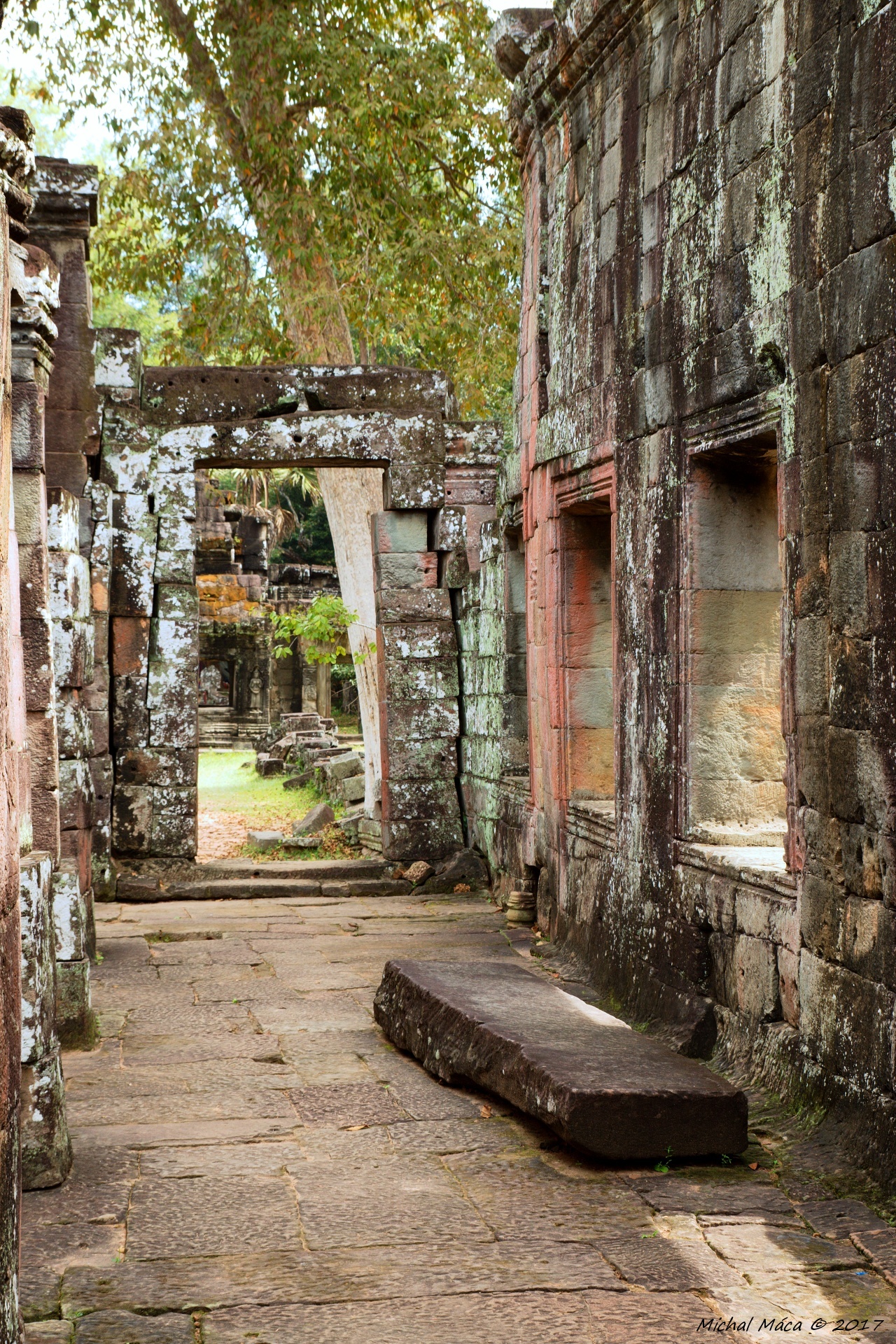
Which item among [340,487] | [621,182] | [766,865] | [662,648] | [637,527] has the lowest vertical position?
[766,865]

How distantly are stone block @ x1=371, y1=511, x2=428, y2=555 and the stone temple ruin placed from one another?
0.03 meters

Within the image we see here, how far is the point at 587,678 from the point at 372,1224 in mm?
4151

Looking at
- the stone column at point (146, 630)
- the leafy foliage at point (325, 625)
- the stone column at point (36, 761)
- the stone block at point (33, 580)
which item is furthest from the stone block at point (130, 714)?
the stone block at point (33, 580)

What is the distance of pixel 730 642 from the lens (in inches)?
230

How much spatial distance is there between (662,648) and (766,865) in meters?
1.23

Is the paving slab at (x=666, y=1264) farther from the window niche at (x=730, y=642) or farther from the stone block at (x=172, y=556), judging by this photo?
the stone block at (x=172, y=556)

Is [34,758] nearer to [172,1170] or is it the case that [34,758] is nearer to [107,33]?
[172,1170]

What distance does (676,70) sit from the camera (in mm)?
6039

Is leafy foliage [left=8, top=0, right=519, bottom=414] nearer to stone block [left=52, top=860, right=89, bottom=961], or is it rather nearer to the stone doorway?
the stone doorway

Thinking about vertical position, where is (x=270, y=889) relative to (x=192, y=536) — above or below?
below

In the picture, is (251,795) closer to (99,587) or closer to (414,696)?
(414,696)

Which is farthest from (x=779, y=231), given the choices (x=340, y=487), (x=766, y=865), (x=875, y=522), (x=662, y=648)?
(x=340, y=487)

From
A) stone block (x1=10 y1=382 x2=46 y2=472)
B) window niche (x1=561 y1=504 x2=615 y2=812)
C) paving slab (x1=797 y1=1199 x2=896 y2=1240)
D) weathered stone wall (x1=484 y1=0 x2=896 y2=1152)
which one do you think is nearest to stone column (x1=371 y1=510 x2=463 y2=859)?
weathered stone wall (x1=484 y1=0 x2=896 y2=1152)

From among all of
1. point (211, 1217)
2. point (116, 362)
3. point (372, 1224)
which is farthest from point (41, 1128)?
point (116, 362)
